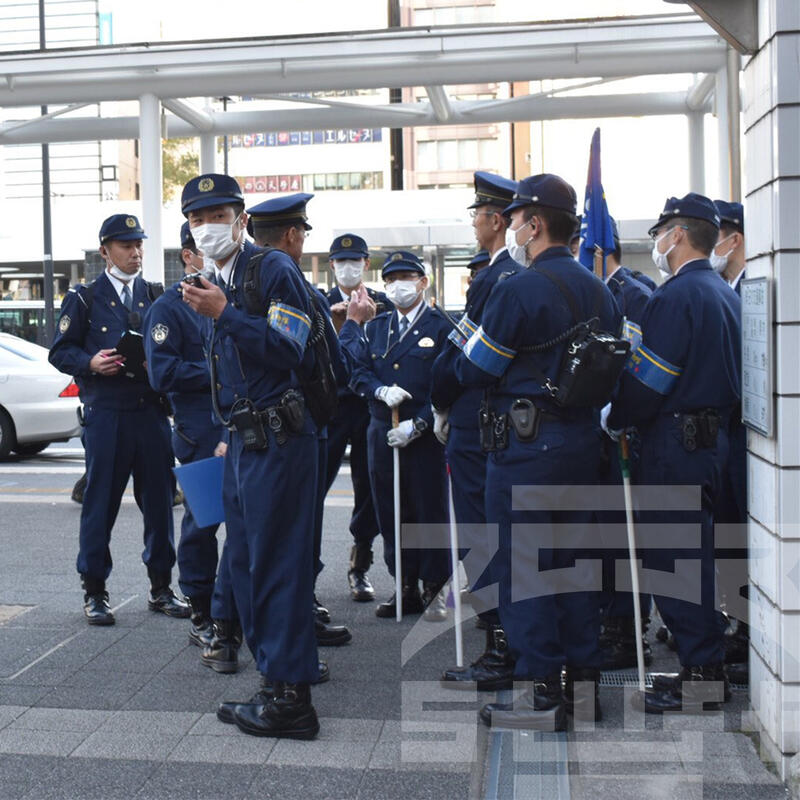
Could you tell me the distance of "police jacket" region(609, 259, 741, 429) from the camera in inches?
180

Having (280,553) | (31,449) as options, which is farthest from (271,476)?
(31,449)

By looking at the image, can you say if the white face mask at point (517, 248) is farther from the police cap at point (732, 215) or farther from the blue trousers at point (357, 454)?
the blue trousers at point (357, 454)

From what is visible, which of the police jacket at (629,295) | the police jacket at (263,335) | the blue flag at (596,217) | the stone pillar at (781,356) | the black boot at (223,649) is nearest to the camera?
the stone pillar at (781,356)

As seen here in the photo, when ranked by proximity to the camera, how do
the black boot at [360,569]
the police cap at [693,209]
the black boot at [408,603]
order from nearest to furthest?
the police cap at [693,209], the black boot at [408,603], the black boot at [360,569]

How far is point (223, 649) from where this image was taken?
5.21 m

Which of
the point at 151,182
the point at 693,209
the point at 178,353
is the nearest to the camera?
the point at 693,209

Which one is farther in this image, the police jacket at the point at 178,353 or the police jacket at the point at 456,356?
the police jacket at the point at 178,353

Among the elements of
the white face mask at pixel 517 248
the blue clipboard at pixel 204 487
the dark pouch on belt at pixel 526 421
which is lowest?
the blue clipboard at pixel 204 487

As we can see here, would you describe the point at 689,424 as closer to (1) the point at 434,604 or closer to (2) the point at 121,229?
(1) the point at 434,604

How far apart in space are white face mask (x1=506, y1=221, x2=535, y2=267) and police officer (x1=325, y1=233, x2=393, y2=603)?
86.2 inches

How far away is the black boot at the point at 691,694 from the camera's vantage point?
4.53 meters

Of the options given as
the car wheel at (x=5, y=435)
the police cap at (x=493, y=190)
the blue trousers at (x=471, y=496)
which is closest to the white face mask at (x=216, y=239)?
the police cap at (x=493, y=190)

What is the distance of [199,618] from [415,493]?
55.9 inches

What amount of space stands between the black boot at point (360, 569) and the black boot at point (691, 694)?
2.31 m
